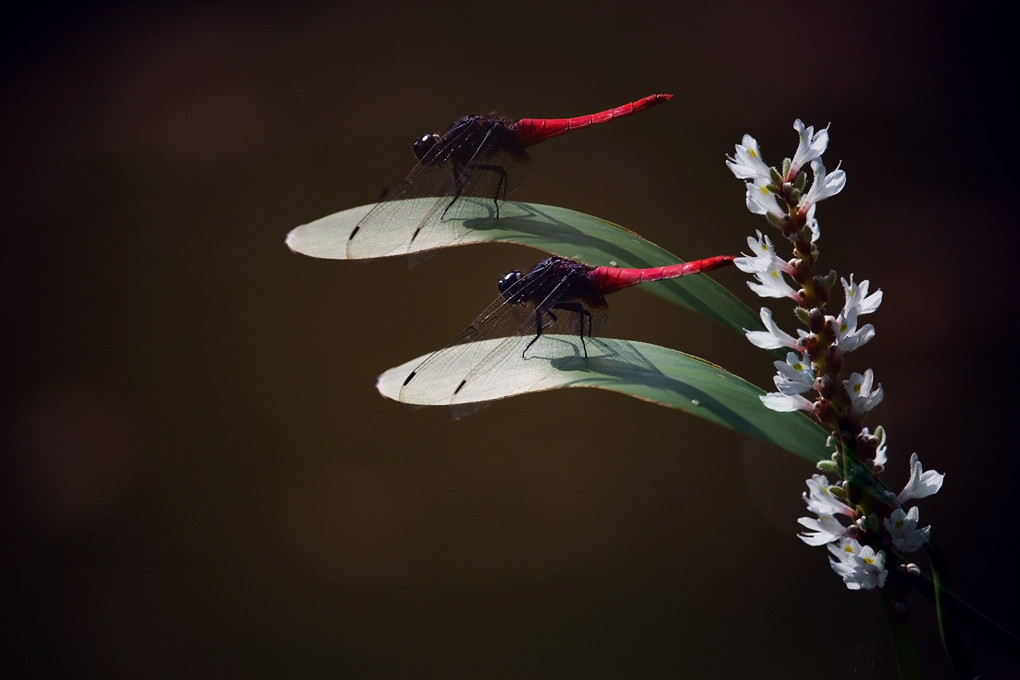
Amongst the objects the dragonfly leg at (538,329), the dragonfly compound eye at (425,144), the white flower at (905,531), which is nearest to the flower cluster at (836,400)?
the white flower at (905,531)

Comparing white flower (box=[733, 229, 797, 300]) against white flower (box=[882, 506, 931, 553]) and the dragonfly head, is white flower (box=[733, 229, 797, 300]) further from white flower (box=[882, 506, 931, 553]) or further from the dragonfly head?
the dragonfly head

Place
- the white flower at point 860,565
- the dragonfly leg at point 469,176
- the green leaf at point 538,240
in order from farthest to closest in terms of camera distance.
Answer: the dragonfly leg at point 469,176 < the green leaf at point 538,240 < the white flower at point 860,565

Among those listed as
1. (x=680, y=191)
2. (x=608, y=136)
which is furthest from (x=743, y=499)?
(x=608, y=136)

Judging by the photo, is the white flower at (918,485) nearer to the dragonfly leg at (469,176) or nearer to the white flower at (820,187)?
the white flower at (820,187)

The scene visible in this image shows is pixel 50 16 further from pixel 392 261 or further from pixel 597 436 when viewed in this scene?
pixel 597 436

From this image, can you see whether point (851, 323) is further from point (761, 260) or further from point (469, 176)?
point (469, 176)

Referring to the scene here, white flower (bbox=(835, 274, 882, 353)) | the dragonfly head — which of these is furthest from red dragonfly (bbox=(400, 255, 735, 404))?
white flower (bbox=(835, 274, 882, 353))
